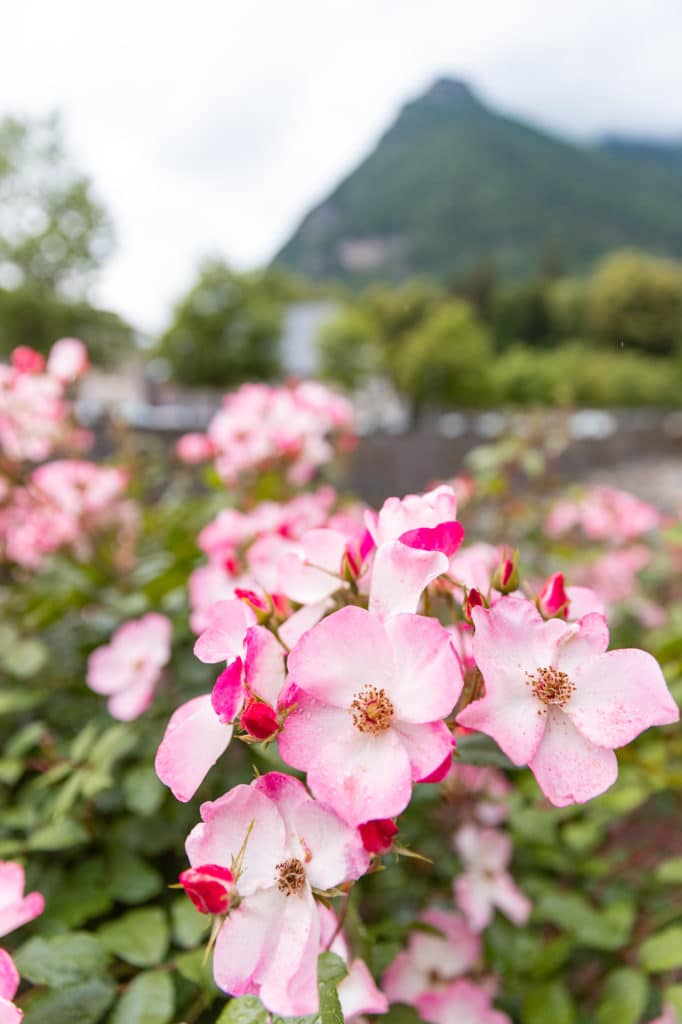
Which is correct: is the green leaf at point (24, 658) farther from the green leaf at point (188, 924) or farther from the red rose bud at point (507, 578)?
the red rose bud at point (507, 578)

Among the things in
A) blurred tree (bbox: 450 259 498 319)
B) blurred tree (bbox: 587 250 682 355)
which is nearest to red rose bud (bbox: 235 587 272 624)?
blurred tree (bbox: 587 250 682 355)

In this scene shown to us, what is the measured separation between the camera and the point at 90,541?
1.21 m

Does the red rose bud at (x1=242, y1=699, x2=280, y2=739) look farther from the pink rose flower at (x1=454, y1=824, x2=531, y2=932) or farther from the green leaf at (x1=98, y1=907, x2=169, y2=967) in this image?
the pink rose flower at (x1=454, y1=824, x2=531, y2=932)

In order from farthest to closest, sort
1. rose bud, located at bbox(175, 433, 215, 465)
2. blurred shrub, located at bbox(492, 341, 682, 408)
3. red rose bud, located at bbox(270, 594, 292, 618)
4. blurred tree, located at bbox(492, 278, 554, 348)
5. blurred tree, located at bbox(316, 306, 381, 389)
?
blurred tree, located at bbox(316, 306, 381, 389), blurred tree, located at bbox(492, 278, 554, 348), blurred shrub, located at bbox(492, 341, 682, 408), rose bud, located at bbox(175, 433, 215, 465), red rose bud, located at bbox(270, 594, 292, 618)

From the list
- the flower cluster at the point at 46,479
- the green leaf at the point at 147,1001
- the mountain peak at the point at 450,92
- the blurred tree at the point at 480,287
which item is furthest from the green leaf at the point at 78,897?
the blurred tree at the point at 480,287

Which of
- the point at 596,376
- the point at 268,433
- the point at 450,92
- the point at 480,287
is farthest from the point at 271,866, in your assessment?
the point at 480,287

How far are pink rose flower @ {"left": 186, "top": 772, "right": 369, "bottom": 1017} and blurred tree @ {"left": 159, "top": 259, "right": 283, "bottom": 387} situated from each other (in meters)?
19.0

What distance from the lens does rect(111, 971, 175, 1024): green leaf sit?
1.49ft

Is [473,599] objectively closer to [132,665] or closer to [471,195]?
[132,665]

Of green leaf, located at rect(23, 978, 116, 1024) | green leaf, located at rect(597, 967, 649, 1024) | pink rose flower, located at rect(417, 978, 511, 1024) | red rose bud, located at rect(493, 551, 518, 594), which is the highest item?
red rose bud, located at rect(493, 551, 518, 594)

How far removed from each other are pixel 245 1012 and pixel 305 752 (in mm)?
134

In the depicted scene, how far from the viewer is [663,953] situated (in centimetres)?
63

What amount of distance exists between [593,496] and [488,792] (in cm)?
99

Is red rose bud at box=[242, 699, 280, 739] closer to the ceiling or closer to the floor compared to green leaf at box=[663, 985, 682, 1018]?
closer to the ceiling
